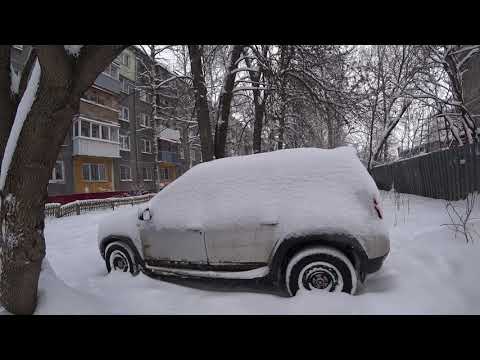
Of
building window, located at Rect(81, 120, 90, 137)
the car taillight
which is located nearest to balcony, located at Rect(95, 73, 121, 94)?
building window, located at Rect(81, 120, 90, 137)

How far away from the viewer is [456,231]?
4215mm

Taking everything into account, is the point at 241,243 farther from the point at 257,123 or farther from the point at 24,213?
the point at 257,123

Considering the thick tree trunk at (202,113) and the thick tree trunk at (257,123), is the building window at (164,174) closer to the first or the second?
the thick tree trunk at (257,123)

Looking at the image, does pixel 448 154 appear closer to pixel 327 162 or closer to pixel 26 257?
pixel 327 162

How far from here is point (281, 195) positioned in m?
3.41

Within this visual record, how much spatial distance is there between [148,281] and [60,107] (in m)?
2.43

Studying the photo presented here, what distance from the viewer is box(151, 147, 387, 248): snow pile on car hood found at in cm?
313

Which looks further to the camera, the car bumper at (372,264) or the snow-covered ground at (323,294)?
the car bumper at (372,264)

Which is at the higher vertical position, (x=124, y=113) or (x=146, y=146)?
(x=124, y=113)

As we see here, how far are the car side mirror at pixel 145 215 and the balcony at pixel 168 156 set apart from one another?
1111 inches

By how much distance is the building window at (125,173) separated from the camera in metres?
26.6

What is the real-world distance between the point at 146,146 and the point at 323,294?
30229mm

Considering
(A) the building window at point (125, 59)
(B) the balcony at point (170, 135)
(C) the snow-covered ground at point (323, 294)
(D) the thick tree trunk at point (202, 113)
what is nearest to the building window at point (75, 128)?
(B) the balcony at point (170, 135)

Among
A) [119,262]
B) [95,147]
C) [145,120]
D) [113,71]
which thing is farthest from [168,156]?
[119,262]
